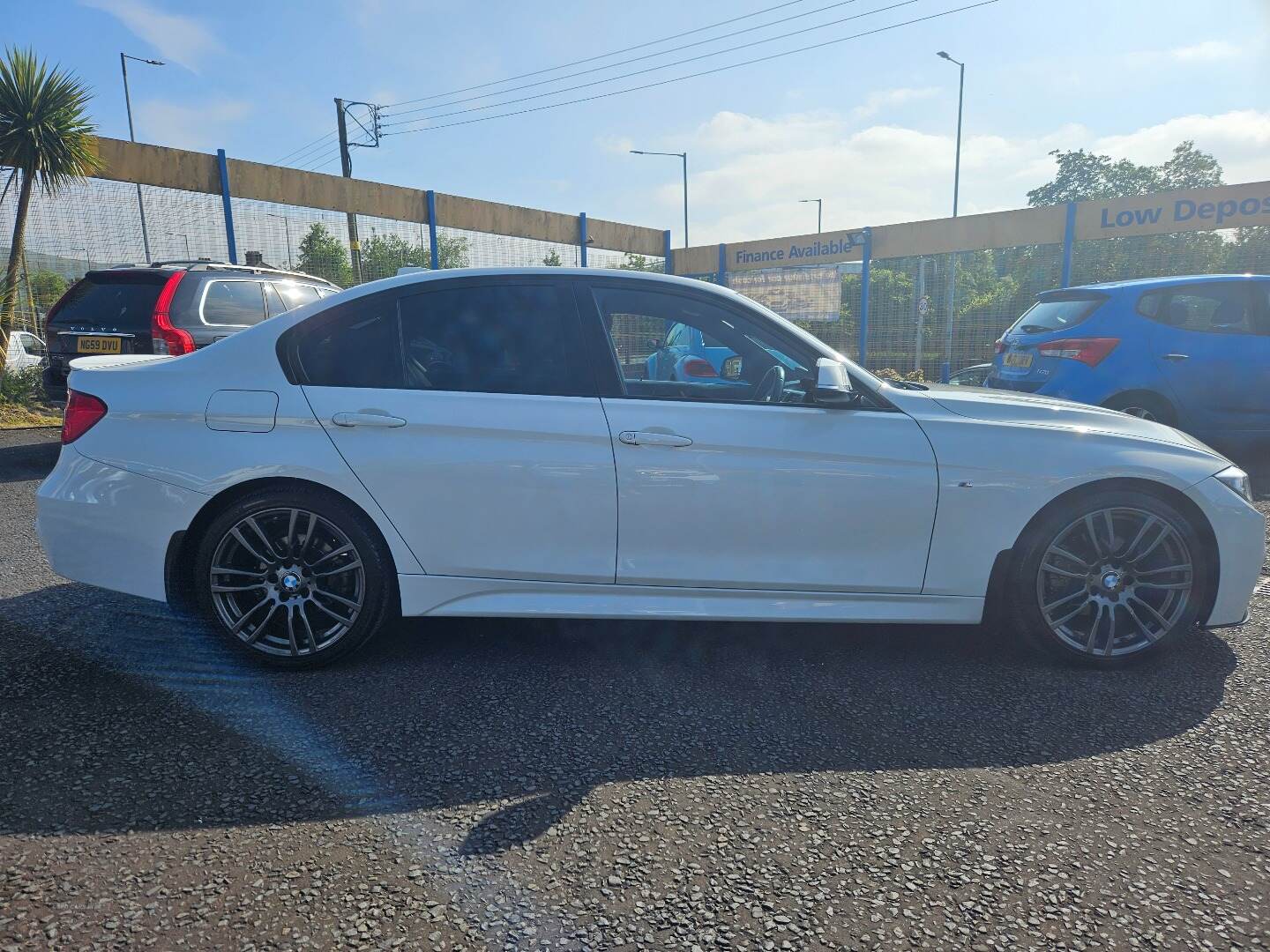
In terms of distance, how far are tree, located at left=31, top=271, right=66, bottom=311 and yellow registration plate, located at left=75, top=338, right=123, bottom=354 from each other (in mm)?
4477

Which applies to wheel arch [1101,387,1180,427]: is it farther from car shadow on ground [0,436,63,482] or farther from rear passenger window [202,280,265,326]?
car shadow on ground [0,436,63,482]

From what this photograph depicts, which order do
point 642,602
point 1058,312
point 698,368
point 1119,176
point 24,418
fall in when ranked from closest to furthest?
1. point 642,602
2. point 698,368
3. point 1058,312
4. point 24,418
5. point 1119,176

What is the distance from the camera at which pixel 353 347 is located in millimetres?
3328

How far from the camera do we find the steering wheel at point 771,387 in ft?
10.9

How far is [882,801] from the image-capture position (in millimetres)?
2416

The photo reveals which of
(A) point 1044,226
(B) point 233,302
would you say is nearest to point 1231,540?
(B) point 233,302

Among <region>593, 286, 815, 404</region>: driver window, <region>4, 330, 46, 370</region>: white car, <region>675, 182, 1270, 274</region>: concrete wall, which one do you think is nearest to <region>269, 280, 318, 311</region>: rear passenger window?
<region>4, 330, 46, 370</region>: white car

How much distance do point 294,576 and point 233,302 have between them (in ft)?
18.4

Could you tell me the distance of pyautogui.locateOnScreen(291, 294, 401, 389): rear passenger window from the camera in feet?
10.8

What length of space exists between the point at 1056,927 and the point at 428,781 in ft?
5.68

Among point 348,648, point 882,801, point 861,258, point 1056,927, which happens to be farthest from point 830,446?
point 861,258

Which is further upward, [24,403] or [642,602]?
[24,403]

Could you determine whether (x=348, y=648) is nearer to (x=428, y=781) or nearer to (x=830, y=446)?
(x=428, y=781)

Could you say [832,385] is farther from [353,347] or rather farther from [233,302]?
[233,302]
